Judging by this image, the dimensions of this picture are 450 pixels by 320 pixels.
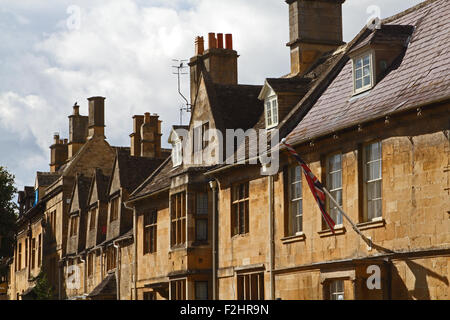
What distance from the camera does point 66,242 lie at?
5966 cm

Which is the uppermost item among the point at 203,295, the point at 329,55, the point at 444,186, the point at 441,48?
the point at 329,55

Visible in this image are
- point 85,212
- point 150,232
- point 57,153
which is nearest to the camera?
point 150,232

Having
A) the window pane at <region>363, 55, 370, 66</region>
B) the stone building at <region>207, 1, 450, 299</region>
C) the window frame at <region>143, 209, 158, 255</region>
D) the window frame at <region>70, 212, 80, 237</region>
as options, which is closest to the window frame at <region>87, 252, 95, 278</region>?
the window frame at <region>70, 212, 80, 237</region>

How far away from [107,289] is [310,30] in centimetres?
1683

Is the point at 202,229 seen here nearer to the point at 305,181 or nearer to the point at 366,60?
the point at 305,181

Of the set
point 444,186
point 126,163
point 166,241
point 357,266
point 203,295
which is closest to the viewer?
point 444,186

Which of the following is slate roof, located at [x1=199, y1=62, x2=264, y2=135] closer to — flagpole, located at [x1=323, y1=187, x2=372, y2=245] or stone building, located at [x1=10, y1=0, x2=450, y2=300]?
stone building, located at [x1=10, y1=0, x2=450, y2=300]

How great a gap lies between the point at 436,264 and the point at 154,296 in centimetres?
1889

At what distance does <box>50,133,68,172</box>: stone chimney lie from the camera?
75.9m

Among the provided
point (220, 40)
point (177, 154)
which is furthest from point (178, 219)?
point (220, 40)

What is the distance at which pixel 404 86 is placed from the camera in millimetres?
23969

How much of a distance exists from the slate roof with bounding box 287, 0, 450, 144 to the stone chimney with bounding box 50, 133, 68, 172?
49267 mm

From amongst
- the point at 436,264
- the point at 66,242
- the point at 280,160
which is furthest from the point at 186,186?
the point at 66,242

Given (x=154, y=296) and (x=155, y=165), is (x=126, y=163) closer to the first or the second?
(x=155, y=165)
